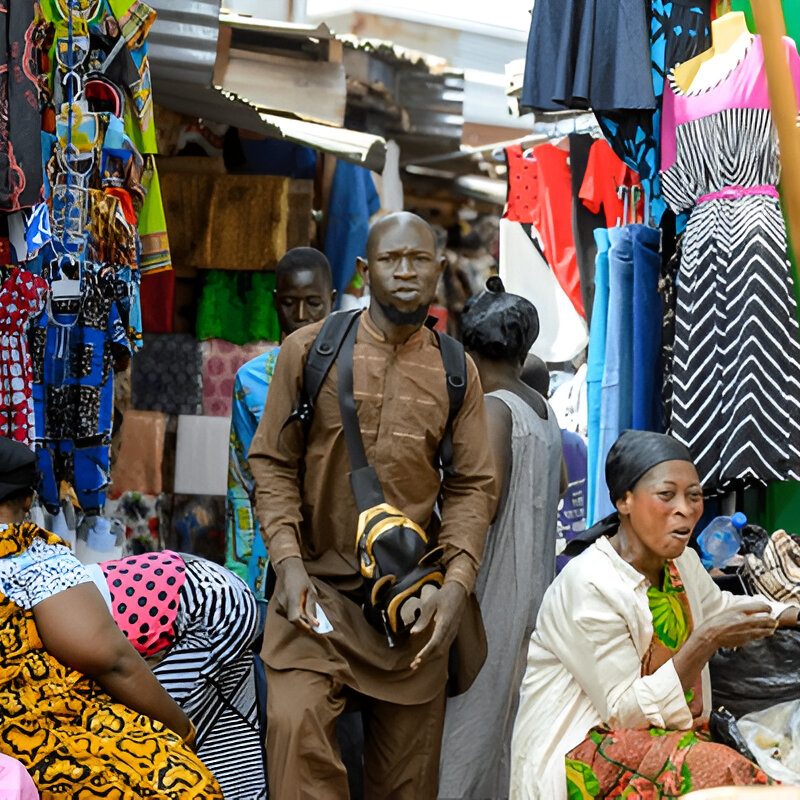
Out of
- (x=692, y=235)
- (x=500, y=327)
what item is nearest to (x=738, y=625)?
(x=500, y=327)

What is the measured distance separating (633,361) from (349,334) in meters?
2.47

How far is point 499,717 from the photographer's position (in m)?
4.86

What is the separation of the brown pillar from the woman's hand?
222cm

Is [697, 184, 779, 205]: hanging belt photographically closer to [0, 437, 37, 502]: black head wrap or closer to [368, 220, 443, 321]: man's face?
Result: [368, 220, 443, 321]: man's face

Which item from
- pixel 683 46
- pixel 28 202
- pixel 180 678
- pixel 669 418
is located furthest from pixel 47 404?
pixel 683 46

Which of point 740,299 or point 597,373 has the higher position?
point 740,299

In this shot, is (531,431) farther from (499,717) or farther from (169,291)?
(169,291)

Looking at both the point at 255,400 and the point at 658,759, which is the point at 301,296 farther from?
the point at 658,759

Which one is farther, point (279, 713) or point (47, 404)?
point (47, 404)

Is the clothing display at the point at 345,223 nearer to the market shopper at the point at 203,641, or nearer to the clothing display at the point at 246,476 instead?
the clothing display at the point at 246,476

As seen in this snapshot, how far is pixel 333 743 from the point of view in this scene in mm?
4043

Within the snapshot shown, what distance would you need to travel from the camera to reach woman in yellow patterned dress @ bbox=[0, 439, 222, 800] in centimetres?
376

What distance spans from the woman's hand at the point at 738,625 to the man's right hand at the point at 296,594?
3.38 ft

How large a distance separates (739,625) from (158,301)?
17.9ft
